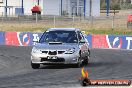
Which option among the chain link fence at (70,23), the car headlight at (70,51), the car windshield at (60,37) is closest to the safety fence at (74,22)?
the chain link fence at (70,23)

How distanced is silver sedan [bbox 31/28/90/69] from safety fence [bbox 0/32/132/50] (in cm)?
1217

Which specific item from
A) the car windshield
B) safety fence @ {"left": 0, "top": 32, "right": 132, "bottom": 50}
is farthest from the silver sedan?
safety fence @ {"left": 0, "top": 32, "right": 132, "bottom": 50}

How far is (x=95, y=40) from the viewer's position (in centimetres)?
3584

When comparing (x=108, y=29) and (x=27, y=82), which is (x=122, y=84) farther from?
(x=108, y=29)

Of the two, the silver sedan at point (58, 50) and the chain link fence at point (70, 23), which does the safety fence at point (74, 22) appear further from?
the silver sedan at point (58, 50)

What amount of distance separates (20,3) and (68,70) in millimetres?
59188

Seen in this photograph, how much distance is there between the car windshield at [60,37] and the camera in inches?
810

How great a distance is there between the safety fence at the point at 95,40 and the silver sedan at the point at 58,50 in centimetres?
1217

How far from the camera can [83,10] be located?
255 feet

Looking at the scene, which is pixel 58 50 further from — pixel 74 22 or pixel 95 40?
pixel 74 22

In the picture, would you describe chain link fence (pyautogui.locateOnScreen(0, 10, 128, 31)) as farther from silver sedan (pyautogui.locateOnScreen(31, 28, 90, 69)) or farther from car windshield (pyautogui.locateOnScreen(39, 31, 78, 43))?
silver sedan (pyautogui.locateOnScreen(31, 28, 90, 69))

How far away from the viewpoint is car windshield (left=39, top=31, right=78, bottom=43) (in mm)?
20562

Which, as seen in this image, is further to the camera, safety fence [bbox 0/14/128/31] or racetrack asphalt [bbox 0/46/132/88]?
safety fence [bbox 0/14/128/31]

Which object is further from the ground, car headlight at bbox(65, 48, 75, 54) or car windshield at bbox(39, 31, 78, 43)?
car windshield at bbox(39, 31, 78, 43)
